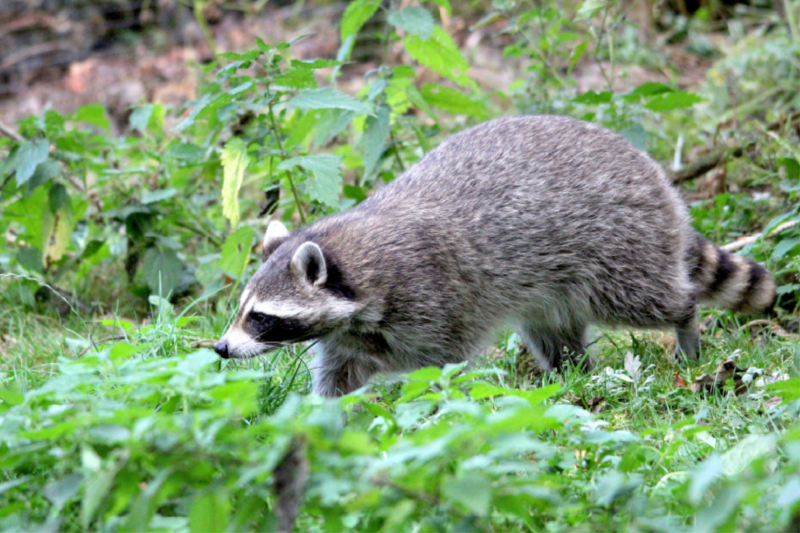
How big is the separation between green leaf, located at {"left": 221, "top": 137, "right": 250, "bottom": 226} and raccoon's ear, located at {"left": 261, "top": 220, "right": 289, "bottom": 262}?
28 centimetres

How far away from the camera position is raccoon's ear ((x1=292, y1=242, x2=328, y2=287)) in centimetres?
453

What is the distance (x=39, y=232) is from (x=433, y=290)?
11.0ft

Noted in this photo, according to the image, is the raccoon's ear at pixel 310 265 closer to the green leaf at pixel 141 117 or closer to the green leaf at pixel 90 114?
the green leaf at pixel 141 117

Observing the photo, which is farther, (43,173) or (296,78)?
(43,173)

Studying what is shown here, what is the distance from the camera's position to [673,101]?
6.17 meters

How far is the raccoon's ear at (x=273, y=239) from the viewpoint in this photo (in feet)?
16.8

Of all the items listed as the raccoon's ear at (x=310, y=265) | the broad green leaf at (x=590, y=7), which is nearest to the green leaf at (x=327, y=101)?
the raccoon's ear at (x=310, y=265)

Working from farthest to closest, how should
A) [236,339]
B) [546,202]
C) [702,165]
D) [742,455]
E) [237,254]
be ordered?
[702,165] → [237,254] → [546,202] → [236,339] → [742,455]

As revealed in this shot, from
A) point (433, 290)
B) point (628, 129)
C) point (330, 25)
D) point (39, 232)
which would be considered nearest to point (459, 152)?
point (433, 290)

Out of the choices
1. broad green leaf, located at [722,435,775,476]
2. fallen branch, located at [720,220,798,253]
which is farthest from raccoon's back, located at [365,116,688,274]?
broad green leaf, located at [722,435,775,476]

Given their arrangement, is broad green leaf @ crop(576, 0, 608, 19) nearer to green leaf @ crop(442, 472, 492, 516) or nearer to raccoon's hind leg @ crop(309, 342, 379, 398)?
raccoon's hind leg @ crop(309, 342, 379, 398)

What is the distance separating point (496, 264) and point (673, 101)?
215 centimetres

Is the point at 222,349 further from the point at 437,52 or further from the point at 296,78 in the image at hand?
the point at 437,52

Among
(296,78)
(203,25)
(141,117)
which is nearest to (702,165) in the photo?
(296,78)
